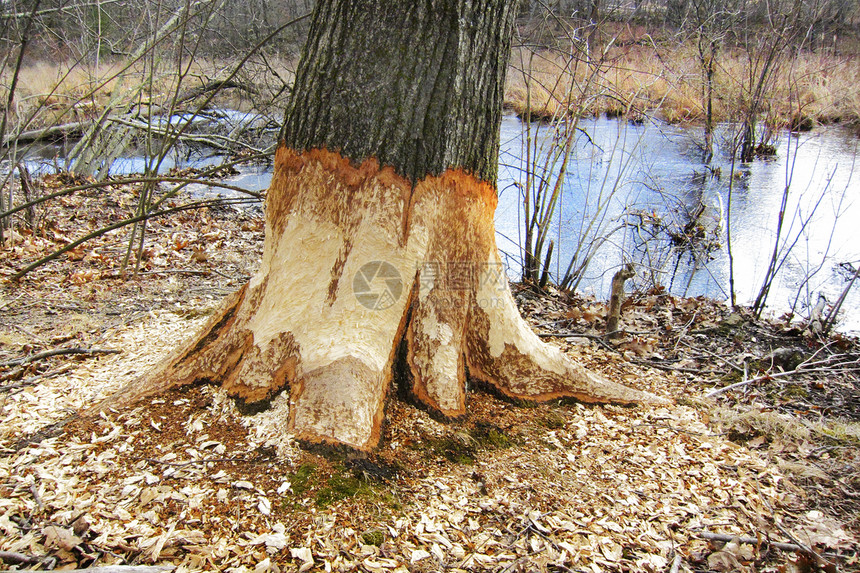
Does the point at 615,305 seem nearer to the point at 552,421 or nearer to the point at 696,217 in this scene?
the point at 552,421

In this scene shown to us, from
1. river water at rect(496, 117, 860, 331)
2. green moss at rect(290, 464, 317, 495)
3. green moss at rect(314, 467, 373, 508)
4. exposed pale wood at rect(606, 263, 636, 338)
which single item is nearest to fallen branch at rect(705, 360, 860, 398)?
exposed pale wood at rect(606, 263, 636, 338)

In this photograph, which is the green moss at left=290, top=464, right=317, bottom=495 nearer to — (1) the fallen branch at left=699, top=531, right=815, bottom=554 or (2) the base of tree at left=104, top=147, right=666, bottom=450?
(2) the base of tree at left=104, top=147, right=666, bottom=450

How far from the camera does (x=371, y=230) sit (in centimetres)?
204

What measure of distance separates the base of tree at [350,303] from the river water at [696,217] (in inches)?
96.0

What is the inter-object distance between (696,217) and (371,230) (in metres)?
6.27

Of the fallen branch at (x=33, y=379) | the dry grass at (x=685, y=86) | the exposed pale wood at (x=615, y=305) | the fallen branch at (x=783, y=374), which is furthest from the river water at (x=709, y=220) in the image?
the fallen branch at (x=33, y=379)

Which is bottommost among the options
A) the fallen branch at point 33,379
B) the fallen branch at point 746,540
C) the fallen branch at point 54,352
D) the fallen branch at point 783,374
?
the fallen branch at point 746,540

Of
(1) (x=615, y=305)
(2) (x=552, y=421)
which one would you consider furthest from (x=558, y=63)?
(2) (x=552, y=421)

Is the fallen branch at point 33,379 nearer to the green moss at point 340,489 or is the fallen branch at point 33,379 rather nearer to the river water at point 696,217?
the green moss at point 340,489

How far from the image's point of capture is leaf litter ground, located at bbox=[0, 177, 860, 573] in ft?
5.29

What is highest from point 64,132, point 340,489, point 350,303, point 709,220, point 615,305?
point 64,132

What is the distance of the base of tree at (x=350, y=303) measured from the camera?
198 cm

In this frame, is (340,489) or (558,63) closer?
(340,489)

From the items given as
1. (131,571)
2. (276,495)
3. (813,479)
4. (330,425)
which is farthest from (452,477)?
(813,479)
